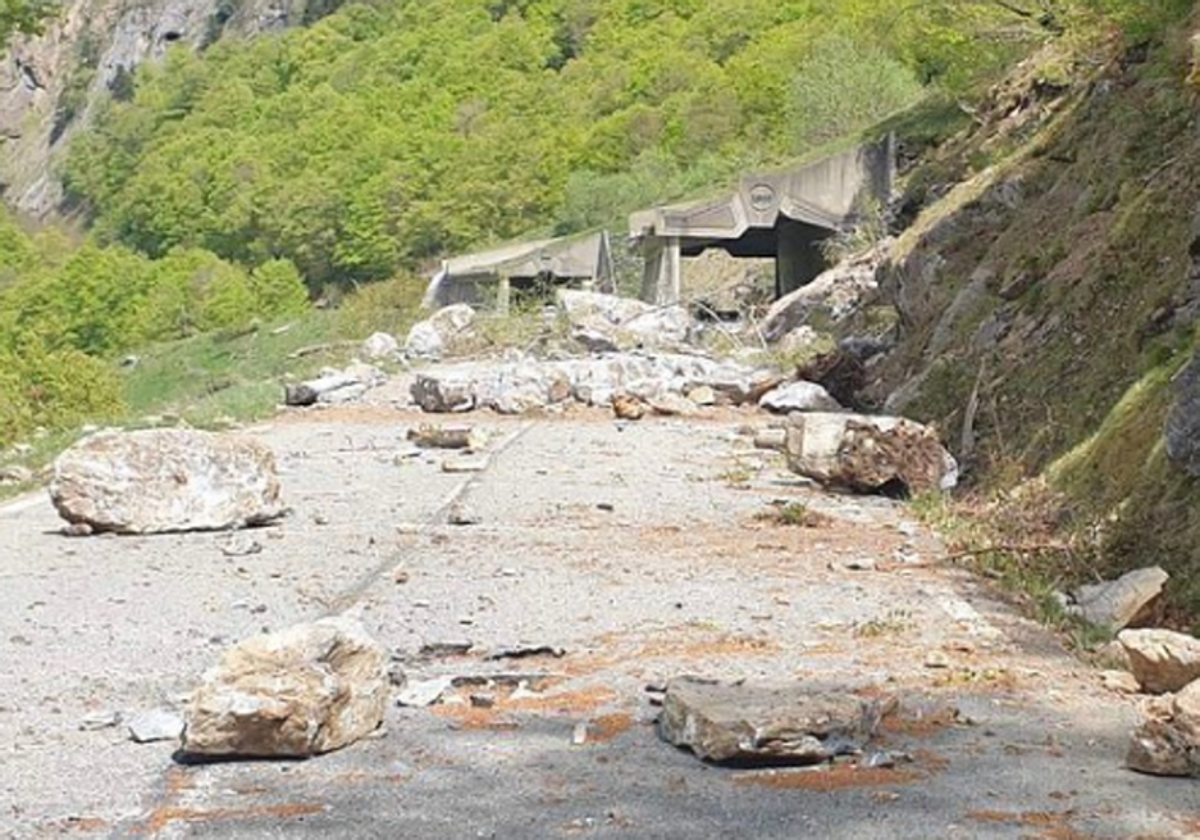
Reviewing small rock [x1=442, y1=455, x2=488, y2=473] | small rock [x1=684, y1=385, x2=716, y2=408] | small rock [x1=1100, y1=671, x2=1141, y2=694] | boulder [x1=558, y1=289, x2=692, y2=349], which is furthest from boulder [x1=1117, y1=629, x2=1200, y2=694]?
boulder [x1=558, y1=289, x2=692, y2=349]

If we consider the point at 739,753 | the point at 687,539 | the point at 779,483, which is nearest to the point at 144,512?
the point at 687,539

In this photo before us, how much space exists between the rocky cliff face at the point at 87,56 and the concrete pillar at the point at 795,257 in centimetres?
13699

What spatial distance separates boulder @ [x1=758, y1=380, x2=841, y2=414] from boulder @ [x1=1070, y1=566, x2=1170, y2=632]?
11.4 metres

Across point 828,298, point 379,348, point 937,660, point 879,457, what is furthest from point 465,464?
point 379,348

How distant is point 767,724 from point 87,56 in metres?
188

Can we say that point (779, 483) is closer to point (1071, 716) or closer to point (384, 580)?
point (384, 580)

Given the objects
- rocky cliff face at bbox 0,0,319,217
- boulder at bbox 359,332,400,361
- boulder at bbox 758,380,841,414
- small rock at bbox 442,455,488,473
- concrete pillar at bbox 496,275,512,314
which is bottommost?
boulder at bbox 359,332,400,361

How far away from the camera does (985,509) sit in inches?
457

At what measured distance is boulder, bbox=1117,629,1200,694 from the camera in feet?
20.5

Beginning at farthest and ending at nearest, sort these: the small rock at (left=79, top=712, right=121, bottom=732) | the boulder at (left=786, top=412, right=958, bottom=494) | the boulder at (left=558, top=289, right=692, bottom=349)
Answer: the boulder at (left=558, top=289, right=692, bottom=349)
the boulder at (left=786, top=412, right=958, bottom=494)
the small rock at (left=79, top=712, right=121, bottom=732)

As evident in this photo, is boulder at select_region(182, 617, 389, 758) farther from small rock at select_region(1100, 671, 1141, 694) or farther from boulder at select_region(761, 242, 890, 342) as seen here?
boulder at select_region(761, 242, 890, 342)

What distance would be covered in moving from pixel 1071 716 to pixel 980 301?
34.4ft

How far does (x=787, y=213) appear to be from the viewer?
115 feet

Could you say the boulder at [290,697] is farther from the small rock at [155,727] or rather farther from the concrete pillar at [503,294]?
the concrete pillar at [503,294]
